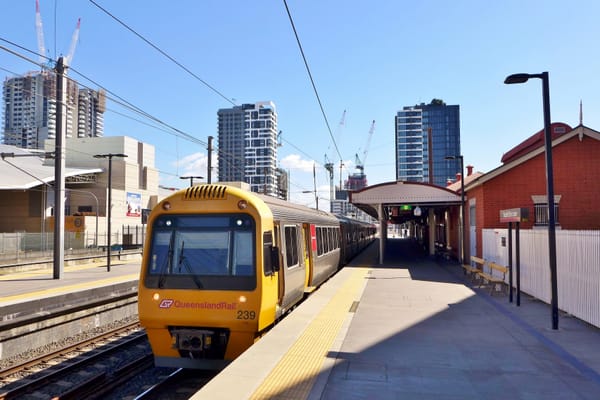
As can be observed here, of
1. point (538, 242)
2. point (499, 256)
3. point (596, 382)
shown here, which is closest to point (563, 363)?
point (596, 382)

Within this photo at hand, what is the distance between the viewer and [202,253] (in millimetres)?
7902

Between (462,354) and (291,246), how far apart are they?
4.22 metres

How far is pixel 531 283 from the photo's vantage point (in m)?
14.1

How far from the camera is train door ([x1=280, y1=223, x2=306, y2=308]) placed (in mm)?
9367

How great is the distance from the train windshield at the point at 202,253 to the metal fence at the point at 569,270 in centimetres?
739

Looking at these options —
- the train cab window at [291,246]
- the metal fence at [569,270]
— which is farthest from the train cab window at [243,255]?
the metal fence at [569,270]

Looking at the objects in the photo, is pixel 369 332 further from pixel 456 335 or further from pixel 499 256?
pixel 499 256

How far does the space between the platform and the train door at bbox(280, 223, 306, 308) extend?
20.0 inches

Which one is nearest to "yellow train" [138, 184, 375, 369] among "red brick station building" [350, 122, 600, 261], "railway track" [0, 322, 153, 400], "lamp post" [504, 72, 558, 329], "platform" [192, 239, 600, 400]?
"platform" [192, 239, 600, 400]

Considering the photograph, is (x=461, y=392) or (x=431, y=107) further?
(x=431, y=107)

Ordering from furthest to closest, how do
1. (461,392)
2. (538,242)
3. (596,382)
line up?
(538,242) < (596,382) < (461,392)

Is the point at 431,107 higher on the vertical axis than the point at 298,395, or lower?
higher

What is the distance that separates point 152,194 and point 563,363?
5951cm

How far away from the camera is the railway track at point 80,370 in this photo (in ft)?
26.6
